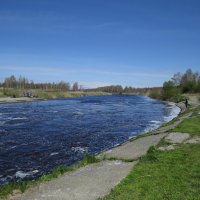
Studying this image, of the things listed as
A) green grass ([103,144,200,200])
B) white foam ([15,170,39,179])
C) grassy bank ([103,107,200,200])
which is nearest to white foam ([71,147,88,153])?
white foam ([15,170,39,179])

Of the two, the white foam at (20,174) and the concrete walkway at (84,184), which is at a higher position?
the concrete walkway at (84,184)

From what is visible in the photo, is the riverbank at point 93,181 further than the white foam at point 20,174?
No

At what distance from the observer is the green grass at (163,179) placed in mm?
14023

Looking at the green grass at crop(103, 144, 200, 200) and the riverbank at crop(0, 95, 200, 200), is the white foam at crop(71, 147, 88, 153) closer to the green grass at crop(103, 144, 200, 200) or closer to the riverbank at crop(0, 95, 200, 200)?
the riverbank at crop(0, 95, 200, 200)

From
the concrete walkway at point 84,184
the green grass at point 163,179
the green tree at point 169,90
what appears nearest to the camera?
the green grass at point 163,179

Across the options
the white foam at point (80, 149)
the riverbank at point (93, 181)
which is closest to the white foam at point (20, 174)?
the riverbank at point (93, 181)

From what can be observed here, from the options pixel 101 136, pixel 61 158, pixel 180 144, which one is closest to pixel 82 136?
pixel 101 136

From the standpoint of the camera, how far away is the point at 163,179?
16.2 meters

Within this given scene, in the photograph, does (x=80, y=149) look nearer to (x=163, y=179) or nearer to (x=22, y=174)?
(x=22, y=174)

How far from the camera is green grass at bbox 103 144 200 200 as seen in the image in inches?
552

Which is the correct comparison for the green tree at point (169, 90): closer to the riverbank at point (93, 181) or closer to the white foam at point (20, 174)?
the riverbank at point (93, 181)

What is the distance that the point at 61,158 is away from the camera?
86.9 ft

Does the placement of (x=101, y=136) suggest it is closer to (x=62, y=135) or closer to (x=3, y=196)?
(x=62, y=135)

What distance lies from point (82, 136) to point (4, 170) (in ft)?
51.1
